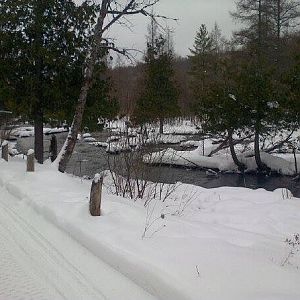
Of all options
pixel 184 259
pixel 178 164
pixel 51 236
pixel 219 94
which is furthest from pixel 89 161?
pixel 184 259

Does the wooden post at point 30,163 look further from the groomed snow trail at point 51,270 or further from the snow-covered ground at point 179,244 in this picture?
the groomed snow trail at point 51,270

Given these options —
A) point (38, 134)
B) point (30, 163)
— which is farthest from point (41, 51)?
point (30, 163)

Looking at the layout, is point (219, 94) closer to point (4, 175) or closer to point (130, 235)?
point (4, 175)

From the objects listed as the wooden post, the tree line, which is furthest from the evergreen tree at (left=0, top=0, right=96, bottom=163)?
the wooden post

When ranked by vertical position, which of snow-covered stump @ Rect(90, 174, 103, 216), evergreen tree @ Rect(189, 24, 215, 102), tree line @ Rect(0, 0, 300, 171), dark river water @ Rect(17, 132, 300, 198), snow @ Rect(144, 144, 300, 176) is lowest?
dark river water @ Rect(17, 132, 300, 198)

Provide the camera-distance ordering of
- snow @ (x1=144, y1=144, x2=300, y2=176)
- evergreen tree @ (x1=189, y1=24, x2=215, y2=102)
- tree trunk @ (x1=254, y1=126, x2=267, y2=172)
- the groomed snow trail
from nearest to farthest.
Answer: the groomed snow trail → snow @ (x1=144, y1=144, x2=300, y2=176) → tree trunk @ (x1=254, y1=126, x2=267, y2=172) → evergreen tree @ (x1=189, y1=24, x2=215, y2=102)

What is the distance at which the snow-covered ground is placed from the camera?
175 inches

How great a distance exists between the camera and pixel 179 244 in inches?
221

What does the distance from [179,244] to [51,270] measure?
69.9 inches

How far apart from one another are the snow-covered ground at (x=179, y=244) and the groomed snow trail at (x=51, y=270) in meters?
0.19

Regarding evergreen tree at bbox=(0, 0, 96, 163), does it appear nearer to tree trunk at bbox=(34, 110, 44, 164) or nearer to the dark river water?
tree trunk at bbox=(34, 110, 44, 164)

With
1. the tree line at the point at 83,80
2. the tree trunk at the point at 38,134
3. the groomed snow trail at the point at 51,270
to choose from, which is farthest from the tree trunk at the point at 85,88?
the groomed snow trail at the point at 51,270

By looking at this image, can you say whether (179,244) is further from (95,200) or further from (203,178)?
(203,178)

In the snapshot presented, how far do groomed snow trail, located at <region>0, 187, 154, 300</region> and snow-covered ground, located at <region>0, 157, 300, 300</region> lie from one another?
0.63 feet
